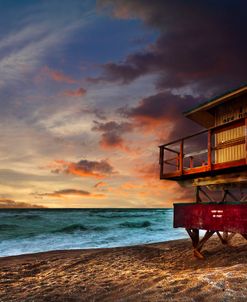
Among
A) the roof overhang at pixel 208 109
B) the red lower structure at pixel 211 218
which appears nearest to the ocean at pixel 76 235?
the red lower structure at pixel 211 218

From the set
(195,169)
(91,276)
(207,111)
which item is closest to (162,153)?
(195,169)

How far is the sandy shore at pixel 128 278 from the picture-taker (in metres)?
6.74

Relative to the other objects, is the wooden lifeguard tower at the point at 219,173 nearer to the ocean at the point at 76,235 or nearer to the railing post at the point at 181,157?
the railing post at the point at 181,157

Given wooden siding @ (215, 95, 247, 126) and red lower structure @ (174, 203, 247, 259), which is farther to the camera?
wooden siding @ (215, 95, 247, 126)

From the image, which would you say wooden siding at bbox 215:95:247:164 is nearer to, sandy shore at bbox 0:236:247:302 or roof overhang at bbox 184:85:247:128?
roof overhang at bbox 184:85:247:128

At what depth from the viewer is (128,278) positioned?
8.99 metres

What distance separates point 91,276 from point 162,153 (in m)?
6.35

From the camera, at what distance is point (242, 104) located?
1277 centimetres

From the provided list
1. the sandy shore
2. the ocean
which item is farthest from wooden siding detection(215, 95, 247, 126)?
the ocean

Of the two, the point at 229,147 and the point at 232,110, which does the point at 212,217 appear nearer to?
the point at 229,147

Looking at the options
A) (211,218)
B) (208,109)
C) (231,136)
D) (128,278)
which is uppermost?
(208,109)

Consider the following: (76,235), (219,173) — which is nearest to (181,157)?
(219,173)

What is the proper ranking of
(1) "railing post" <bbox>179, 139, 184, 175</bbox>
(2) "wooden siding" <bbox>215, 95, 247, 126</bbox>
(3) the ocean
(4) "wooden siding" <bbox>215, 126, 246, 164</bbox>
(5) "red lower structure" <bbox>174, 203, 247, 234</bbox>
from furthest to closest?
1. (3) the ocean
2. (1) "railing post" <bbox>179, 139, 184, 175</bbox>
3. (2) "wooden siding" <bbox>215, 95, 247, 126</bbox>
4. (4) "wooden siding" <bbox>215, 126, 246, 164</bbox>
5. (5) "red lower structure" <bbox>174, 203, 247, 234</bbox>

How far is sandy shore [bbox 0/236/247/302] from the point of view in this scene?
22.1 feet
